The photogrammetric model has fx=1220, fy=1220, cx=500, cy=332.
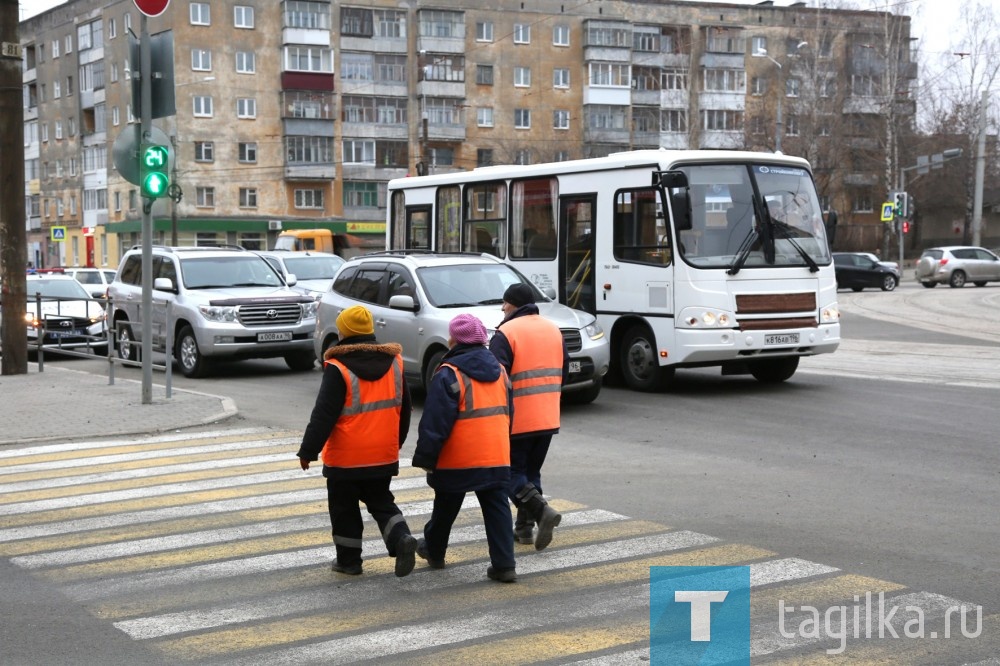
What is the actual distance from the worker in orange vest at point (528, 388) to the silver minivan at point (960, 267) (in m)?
46.6

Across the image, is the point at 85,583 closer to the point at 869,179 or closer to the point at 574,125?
the point at 574,125

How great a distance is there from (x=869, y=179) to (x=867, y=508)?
79.0 metres

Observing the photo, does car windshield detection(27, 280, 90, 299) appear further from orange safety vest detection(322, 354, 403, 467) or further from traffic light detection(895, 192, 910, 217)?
traffic light detection(895, 192, 910, 217)

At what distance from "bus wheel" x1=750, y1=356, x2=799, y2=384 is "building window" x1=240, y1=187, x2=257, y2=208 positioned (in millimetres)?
61076

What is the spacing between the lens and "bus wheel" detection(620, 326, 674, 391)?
15.6m

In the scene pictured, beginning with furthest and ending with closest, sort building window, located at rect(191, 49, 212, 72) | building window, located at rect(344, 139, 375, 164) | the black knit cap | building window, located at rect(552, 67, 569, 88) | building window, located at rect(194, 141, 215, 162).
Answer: building window, located at rect(552, 67, 569, 88), building window, located at rect(344, 139, 375, 164), building window, located at rect(194, 141, 215, 162), building window, located at rect(191, 49, 212, 72), the black knit cap

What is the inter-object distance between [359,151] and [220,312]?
195 feet

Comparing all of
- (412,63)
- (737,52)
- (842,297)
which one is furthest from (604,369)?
(737,52)

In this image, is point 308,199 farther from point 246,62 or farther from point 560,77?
point 560,77

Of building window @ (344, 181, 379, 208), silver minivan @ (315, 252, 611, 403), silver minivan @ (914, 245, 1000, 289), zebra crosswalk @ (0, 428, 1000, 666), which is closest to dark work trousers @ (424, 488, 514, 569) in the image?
zebra crosswalk @ (0, 428, 1000, 666)

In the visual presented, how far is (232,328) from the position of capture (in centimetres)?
1858

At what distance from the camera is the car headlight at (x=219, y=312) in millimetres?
18656

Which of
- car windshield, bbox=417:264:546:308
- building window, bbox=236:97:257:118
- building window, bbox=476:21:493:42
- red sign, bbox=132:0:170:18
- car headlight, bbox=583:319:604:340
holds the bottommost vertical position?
car headlight, bbox=583:319:604:340

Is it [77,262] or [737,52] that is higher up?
[737,52]
